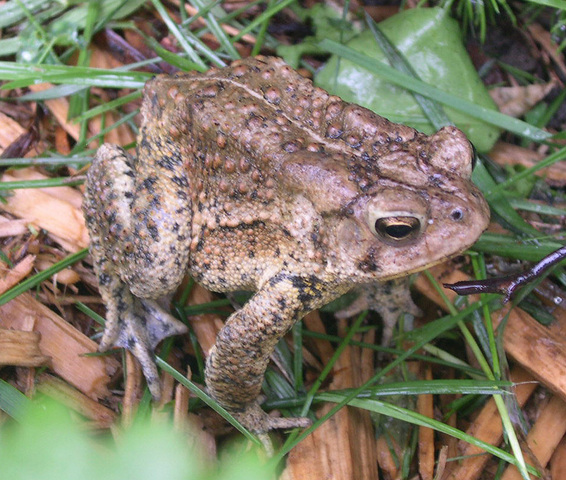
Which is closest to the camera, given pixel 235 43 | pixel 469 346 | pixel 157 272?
pixel 157 272

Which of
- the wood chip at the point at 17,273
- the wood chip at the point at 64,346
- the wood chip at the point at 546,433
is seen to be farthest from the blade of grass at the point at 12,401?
the wood chip at the point at 546,433

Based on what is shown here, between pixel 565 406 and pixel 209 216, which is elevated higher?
pixel 209 216

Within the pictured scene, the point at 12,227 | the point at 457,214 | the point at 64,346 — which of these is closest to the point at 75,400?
the point at 64,346

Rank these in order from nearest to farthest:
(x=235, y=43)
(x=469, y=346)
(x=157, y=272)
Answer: (x=157, y=272), (x=469, y=346), (x=235, y=43)

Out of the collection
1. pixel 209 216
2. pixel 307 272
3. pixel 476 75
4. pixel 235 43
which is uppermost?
pixel 235 43

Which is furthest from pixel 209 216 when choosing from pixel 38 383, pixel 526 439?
pixel 526 439

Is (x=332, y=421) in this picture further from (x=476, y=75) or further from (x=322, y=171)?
(x=476, y=75)

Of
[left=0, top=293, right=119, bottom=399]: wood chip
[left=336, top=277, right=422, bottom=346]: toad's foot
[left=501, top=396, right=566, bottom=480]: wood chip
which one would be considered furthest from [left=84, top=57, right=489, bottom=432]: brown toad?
[left=501, top=396, right=566, bottom=480]: wood chip

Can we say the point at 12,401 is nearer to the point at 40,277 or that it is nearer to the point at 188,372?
the point at 40,277
